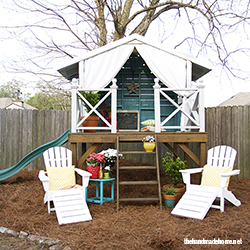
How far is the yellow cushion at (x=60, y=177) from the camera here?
4.38m

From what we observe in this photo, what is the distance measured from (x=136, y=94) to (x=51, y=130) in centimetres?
280

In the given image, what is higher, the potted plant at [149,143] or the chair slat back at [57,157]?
the potted plant at [149,143]

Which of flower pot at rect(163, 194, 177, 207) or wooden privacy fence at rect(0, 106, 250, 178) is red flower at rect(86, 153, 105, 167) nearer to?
flower pot at rect(163, 194, 177, 207)

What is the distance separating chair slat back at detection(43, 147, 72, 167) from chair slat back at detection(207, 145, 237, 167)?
2781 millimetres

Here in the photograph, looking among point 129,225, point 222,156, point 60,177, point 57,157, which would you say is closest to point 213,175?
point 222,156

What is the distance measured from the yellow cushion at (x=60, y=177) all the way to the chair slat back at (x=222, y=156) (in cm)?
266

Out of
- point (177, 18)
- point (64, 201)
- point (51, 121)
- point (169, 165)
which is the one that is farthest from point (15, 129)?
point (177, 18)

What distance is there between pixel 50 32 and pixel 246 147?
9204mm

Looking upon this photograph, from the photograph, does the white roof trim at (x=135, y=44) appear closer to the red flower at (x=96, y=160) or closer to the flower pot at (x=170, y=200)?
the red flower at (x=96, y=160)

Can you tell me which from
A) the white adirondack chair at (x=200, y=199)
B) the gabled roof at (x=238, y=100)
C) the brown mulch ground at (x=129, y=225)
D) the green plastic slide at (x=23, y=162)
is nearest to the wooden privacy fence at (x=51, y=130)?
the green plastic slide at (x=23, y=162)

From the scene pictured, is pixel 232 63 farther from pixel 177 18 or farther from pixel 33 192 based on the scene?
pixel 33 192

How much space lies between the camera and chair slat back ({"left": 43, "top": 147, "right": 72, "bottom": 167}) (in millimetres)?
4691

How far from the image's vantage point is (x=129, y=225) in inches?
134

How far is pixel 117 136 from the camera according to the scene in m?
4.99
